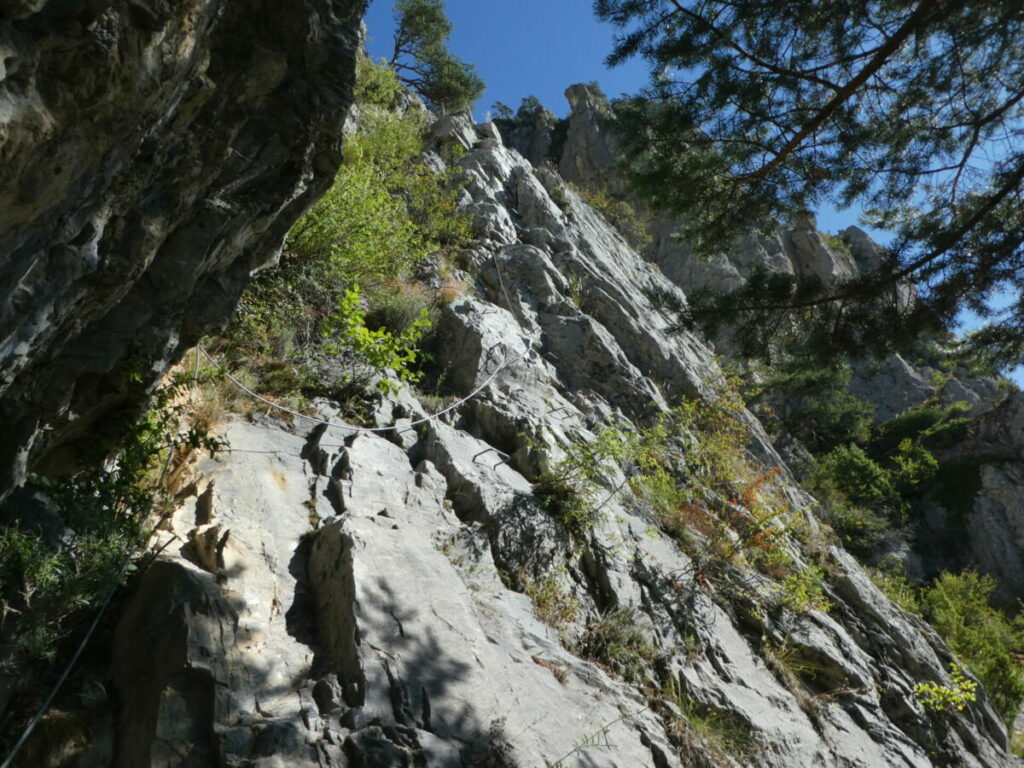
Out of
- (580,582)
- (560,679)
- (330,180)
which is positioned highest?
(330,180)

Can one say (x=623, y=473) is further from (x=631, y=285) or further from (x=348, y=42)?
(x=631, y=285)

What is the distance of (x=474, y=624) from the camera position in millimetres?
3736

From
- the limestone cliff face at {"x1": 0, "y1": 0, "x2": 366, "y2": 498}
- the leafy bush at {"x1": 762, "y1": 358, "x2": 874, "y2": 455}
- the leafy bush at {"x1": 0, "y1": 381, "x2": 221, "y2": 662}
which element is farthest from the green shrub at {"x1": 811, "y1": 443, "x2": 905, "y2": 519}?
the limestone cliff face at {"x1": 0, "y1": 0, "x2": 366, "y2": 498}

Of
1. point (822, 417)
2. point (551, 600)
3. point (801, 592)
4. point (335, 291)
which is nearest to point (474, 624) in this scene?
point (551, 600)

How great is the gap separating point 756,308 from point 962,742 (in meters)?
5.44

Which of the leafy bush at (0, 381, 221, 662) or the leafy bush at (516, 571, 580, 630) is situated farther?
the leafy bush at (516, 571, 580, 630)

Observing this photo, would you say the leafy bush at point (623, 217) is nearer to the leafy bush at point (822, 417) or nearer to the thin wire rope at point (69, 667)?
the leafy bush at point (822, 417)

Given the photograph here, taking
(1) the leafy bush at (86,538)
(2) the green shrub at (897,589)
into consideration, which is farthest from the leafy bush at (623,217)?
(1) the leafy bush at (86,538)

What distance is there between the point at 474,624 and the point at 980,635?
11.6 metres

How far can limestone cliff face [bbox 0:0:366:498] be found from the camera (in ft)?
5.27

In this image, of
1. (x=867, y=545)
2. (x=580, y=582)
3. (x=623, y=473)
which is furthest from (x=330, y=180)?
(x=867, y=545)

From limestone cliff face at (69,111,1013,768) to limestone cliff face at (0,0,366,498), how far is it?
1.03 meters

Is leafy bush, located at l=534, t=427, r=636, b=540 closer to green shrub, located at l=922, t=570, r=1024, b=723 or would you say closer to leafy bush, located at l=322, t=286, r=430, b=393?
leafy bush, located at l=322, t=286, r=430, b=393

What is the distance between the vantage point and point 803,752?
4836 mm
